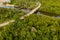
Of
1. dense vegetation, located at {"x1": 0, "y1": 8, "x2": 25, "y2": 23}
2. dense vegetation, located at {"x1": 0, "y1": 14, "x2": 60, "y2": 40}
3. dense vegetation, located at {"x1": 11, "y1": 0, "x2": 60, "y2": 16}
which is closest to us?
dense vegetation, located at {"x1": 0, "y1": 14, "x2": 60, "y2": 40}

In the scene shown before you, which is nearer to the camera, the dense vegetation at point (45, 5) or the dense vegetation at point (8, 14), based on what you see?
the dense vegetation at point (8, 14)

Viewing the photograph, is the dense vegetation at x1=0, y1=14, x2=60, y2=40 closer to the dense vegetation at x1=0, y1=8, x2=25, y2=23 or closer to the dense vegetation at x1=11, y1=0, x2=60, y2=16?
the dense vegetation at x1=0, y1=8, x2=25, y2=23

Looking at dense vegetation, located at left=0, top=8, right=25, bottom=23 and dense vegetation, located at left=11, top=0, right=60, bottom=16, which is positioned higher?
dense vegetation, located at left=0, top=8, right=25, bottom=23

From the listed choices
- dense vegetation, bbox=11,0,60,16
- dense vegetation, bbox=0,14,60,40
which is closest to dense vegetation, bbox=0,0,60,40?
dense vegetation, bbox=0,14,60,40

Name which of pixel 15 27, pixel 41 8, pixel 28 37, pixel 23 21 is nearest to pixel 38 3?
pixel 41 8

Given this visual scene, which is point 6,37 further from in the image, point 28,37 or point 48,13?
point 48,13

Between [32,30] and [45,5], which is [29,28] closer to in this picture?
[32,30]

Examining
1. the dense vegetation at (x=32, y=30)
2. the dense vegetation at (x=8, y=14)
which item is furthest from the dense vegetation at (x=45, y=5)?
the dense vegetation at (x=32, y=30)

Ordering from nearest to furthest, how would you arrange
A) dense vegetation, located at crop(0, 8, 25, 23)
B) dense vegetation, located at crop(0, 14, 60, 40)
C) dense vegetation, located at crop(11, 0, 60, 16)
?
1. dense vegetation, located at crop(0, 14, 60, 40)
2. dense vegetation, located at crop(0, 8, 25, 23)
3. dense vegetation, located at crop(11, 0, 60, 16)

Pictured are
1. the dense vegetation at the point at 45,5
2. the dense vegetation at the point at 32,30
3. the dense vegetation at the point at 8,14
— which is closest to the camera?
the dense vegetation at the point at 32,30

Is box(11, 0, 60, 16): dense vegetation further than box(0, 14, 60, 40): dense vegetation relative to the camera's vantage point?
Yes

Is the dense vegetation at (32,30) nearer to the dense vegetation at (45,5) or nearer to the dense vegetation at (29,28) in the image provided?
the dense vegetation at (29,28)
